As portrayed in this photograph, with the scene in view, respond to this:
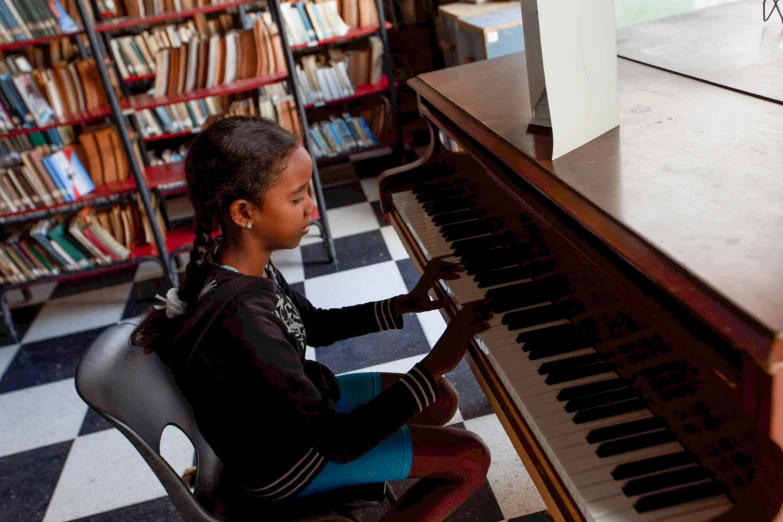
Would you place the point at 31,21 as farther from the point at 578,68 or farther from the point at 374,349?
the point at 578,68

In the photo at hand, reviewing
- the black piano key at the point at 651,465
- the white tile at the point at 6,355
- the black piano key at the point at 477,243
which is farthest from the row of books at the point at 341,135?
the black piano key at the point at 651,465

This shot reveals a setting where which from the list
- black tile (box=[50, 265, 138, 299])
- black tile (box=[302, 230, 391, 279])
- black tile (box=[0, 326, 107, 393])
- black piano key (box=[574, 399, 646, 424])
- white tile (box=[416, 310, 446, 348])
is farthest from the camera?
black tile (box=[50, 265, 138, 299])

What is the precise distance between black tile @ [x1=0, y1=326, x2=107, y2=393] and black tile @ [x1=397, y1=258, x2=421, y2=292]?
1.39m

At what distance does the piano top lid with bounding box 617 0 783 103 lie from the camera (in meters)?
1.37

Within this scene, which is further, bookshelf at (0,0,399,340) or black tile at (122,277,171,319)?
black tile at (122,277,171,319)

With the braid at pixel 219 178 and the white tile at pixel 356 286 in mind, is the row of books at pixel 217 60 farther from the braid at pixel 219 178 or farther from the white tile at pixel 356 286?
the braid at pixel 219 178

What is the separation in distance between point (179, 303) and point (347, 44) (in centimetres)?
333

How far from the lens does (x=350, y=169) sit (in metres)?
4.46

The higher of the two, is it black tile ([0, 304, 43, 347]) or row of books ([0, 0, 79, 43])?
row of books ([0, 0, 79, 43])

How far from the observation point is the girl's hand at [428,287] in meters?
1.43

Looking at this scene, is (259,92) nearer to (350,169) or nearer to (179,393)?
(350,169)

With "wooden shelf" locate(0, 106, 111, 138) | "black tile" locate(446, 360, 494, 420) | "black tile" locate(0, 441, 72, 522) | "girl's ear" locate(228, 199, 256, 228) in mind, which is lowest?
"black tile" locate(0, 441, 72, 522)

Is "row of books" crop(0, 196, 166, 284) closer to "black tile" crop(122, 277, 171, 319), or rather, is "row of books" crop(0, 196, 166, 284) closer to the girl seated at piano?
"black tile" crop(122, 277, 171, 319)

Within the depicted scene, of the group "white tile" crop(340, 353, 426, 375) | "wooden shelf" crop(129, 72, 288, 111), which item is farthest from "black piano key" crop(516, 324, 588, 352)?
"wooden shelf" crop(129, 72, 288, 111)
